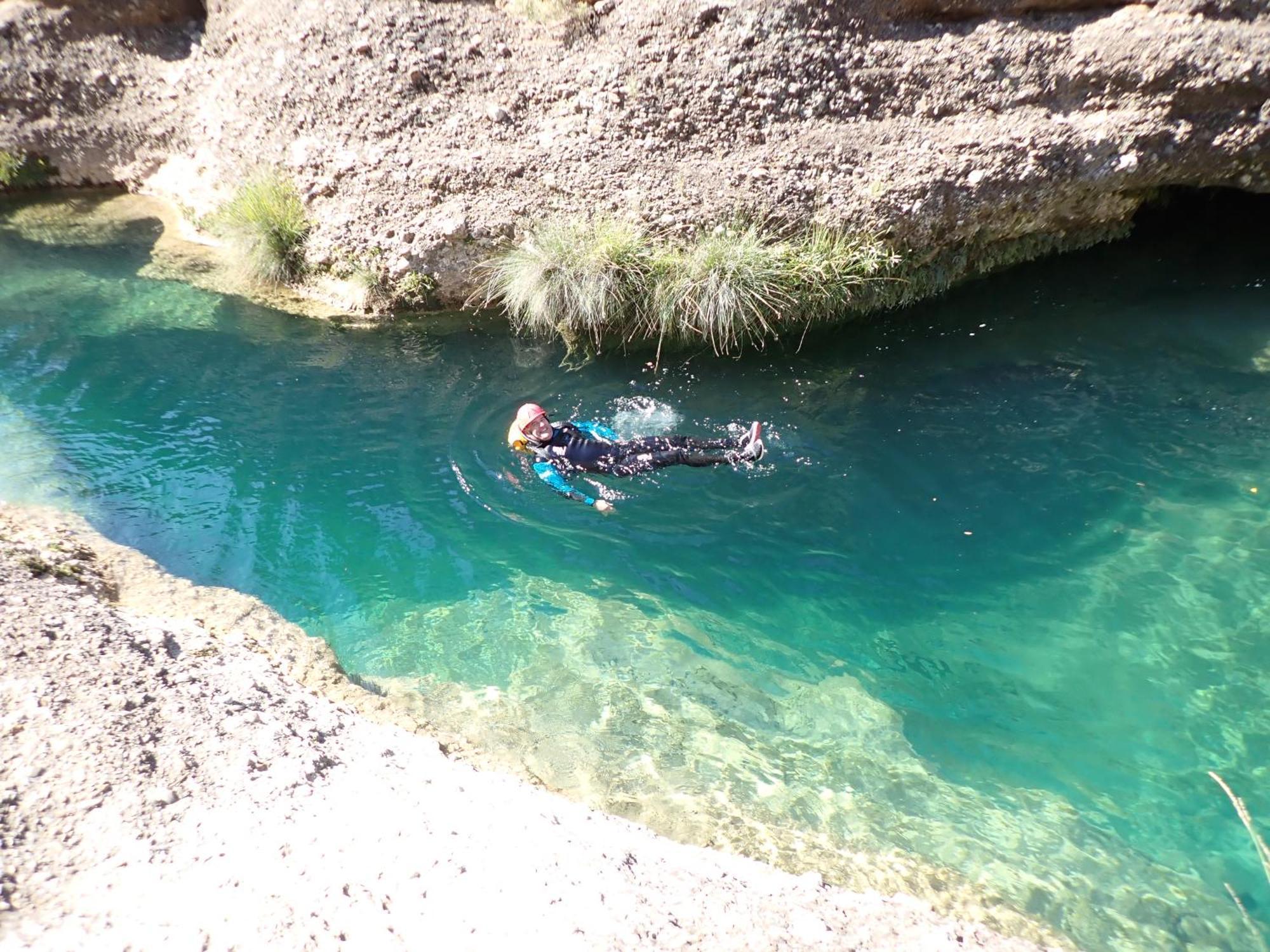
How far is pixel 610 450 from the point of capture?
24.3 ft

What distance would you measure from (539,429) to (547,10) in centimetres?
588

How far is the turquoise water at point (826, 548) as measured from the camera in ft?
15.9

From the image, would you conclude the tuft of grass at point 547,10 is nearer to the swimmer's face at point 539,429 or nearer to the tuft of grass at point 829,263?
the tuft of grass at point 829,263

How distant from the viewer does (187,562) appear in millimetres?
6719

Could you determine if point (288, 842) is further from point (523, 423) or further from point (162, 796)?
point (523, 423)

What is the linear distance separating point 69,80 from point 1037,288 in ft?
47.6

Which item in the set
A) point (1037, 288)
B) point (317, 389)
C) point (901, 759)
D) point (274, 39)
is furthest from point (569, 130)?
point (901, 759)

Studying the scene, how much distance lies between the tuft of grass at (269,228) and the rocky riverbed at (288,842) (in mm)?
6199

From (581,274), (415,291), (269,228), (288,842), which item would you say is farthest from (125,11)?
(288,842)

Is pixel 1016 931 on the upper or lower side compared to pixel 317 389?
lower

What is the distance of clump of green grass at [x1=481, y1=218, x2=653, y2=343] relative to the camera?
8.55m

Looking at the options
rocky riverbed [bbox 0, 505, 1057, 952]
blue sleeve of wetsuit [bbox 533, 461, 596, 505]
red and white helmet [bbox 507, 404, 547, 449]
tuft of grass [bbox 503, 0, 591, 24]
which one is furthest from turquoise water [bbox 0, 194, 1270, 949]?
tuft of grass [bbox 503, 0, 591, 24]

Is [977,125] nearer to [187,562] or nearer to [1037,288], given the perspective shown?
[1037,288]

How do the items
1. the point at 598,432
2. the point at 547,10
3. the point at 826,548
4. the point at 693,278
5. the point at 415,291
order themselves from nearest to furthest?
1. the point at 826,548
2. the point at 598,432
3. the point at 693,278
4. the point at 415,291
5. the point at 547,10
